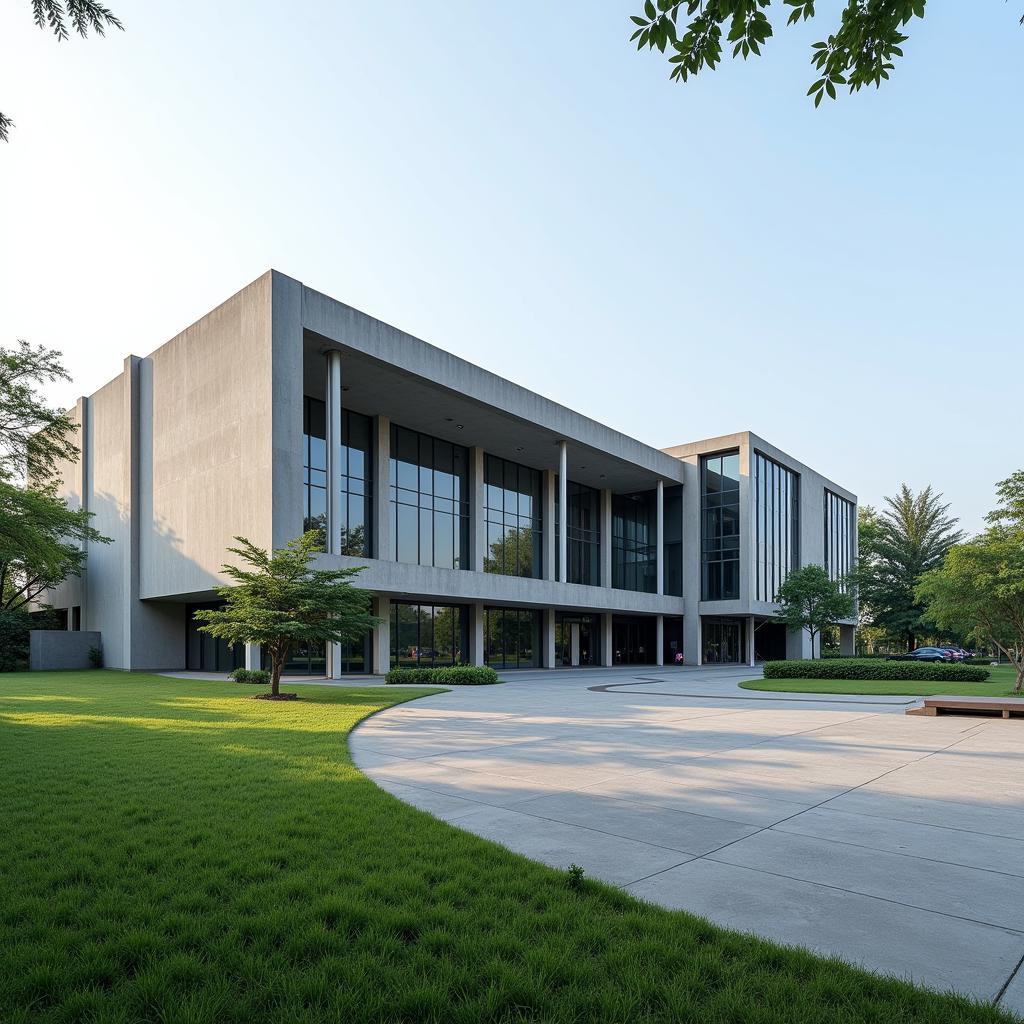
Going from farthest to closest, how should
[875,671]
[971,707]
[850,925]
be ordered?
[875,671], [971,707], [850,925]

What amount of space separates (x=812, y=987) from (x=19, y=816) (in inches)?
270

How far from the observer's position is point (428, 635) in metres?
38.0

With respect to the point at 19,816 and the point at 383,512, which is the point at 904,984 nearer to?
the point at 19,816

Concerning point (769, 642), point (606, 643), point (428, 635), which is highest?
point (428, 635)

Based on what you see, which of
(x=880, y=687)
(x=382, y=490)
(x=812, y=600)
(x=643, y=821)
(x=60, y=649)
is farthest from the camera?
(x=812, y=600)

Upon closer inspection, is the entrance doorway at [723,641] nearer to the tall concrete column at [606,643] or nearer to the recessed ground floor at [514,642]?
the recessed ground floor at [514,642]

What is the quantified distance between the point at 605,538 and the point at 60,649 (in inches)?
1332

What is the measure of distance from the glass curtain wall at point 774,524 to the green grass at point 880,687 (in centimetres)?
2106

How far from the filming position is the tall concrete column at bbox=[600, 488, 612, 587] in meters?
51.1

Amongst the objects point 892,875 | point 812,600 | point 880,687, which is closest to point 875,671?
point 880,687

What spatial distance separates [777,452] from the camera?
53.9 m

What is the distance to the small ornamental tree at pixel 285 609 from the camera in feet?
63.7

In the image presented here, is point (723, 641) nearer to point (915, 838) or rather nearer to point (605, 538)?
point (605, 538)

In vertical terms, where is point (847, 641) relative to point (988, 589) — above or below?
below
